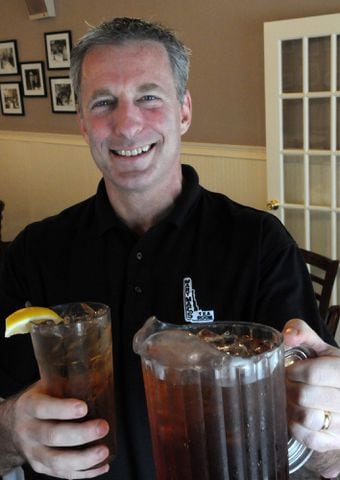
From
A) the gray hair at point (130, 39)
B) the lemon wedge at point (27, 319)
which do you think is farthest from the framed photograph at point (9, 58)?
the lemon wedge at point (27, 319)

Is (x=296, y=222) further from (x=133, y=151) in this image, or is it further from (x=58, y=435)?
(x=58, y=435)

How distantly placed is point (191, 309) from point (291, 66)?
2.42 metres

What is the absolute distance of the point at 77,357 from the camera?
0.70 metres

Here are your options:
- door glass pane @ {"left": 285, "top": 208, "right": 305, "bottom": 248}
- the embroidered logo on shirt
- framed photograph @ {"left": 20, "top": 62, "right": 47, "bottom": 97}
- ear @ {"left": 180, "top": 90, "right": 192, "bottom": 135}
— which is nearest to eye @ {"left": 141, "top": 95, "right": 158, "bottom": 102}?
ear @ {"left": 180, "top": 90, "right": 192, "bottom": 135}

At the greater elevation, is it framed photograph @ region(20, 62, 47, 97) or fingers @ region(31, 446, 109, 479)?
framed photograph @ region(20, 62, 47, 97)

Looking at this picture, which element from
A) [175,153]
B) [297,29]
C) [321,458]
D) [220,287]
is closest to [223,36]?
[297,29]

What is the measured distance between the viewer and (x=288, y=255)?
1.13 m

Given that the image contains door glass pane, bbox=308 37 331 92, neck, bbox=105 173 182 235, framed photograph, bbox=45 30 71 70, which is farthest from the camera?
framed photograph, bbox=45 30 71 70

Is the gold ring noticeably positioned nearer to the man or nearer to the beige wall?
the man

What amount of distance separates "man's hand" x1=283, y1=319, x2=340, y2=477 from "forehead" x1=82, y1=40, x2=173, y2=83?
2.31 feet

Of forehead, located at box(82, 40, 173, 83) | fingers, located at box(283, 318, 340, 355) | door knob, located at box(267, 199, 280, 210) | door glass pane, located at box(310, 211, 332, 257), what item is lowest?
door glass pane, located at box(310, 211, 332, 257)

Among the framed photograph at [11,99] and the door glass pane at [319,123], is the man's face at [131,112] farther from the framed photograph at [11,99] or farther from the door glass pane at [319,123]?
the framed photograph at [11,99]

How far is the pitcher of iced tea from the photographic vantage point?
1.88 feet

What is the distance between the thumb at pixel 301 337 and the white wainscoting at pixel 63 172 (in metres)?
2.87
